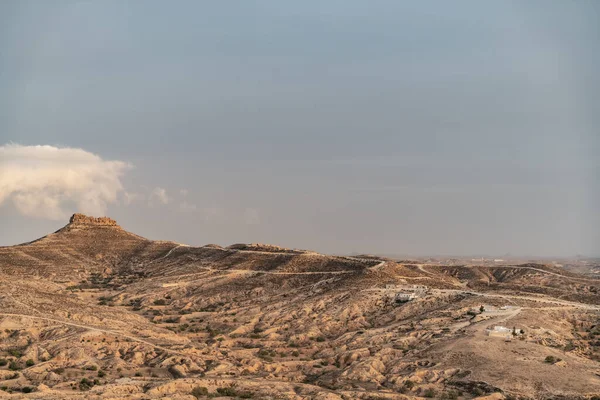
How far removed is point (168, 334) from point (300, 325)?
13.6 m

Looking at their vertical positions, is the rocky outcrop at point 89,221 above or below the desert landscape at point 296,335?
above

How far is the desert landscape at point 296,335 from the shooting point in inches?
1549

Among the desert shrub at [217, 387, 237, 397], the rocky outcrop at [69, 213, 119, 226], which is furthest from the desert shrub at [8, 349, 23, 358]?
the rocky outcrop at [69, 213, 119, 226]

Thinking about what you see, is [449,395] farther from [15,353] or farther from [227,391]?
[15,353]

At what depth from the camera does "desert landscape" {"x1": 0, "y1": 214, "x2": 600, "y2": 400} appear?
3934cm

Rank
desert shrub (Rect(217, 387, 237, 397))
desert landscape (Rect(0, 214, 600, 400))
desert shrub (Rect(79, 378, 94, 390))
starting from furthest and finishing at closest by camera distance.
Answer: desert landscape (Rect(0, 214, 600, 400)) < desert shrub (Rect(217, 387, 237, 397)) < desert shrub (Rect(79, 378, 94, 390))

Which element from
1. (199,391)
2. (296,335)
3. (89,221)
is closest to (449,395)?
(199,391)

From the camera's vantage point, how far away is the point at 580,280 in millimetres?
98438

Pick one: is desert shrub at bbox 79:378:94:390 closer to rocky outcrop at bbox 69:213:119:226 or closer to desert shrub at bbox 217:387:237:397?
desert shrub at bbox 217:387:237:397

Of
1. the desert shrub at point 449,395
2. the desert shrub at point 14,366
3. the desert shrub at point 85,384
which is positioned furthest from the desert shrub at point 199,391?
the desert shrub at point 449,395

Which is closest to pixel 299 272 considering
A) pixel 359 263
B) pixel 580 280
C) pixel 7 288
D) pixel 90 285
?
pixel 359 263

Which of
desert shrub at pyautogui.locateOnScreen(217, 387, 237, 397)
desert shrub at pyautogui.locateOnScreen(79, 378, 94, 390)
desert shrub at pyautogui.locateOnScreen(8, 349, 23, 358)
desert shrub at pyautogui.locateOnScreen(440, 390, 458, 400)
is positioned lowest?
desert shrub at pyautogui.locateOnScreen(217, 387, 237, 397)

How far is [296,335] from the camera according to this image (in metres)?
58.0

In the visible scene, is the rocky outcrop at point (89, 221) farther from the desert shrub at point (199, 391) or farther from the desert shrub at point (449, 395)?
the desert shrub at point (449, 395)
